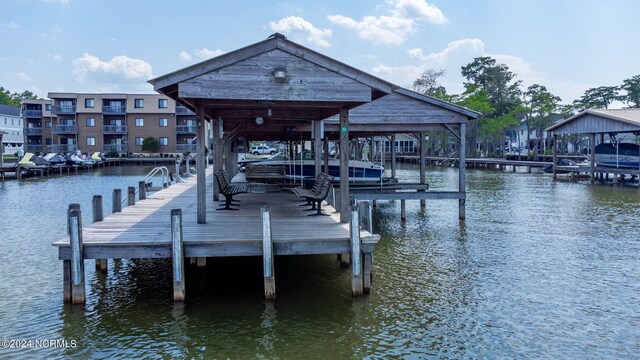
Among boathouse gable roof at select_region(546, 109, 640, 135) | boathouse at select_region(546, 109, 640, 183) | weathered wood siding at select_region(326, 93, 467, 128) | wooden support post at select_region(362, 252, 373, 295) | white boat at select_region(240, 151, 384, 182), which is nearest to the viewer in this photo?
wooden support post at select_region(362, 252, 373, 295)

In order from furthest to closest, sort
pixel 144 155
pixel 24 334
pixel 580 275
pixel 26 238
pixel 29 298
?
pixel 144 155
pixel 26 238
pixel 580 275
pixel 29 298
pixel 24 334

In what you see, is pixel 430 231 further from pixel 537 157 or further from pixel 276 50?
pixel 537 157

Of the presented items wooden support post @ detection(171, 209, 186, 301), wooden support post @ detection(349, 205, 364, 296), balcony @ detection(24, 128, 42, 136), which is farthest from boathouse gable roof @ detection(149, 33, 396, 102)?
balcony @ detection(24, 128, 42, 136)

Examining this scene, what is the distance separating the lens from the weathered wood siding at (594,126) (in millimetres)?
33031

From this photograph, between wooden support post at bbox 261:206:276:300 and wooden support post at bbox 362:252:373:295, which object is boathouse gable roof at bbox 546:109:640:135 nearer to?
wooden support post at bbox 362:252:373:295

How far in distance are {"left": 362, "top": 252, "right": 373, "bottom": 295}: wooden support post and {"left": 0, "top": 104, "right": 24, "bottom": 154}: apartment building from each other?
93.2 metres

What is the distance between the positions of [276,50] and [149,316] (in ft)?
18.4

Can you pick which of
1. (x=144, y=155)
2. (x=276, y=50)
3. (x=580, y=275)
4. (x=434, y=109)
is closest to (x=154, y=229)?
(x=276, y=50)

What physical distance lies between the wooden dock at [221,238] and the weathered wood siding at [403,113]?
641 centimetres

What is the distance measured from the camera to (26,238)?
16.2m

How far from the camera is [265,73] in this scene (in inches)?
424

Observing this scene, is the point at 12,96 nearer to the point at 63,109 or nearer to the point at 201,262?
the point at 63,109

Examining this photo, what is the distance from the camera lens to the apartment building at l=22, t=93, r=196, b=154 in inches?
2906

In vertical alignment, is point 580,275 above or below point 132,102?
below
